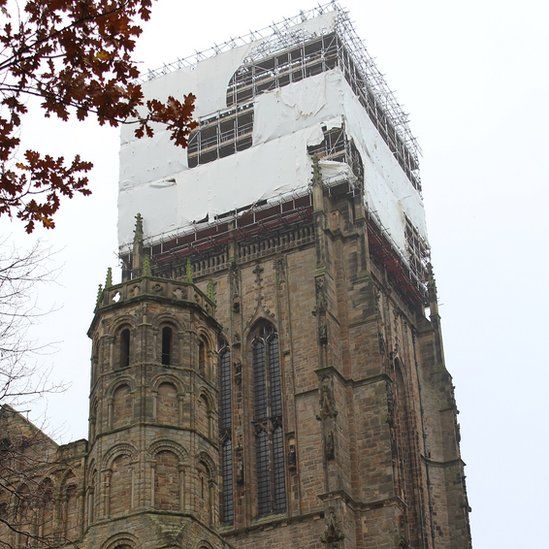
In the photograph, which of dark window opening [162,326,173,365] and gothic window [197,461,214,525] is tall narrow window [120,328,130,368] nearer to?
dark window opening [162,326,173,365]

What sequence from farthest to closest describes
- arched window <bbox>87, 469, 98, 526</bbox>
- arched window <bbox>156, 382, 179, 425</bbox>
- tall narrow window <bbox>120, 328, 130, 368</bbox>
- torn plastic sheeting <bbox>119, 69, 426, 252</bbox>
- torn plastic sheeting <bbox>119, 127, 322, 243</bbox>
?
torn plastic sheeting <bbox>119, 69, 426, 252</bbox>, torn plastic sheeting <bbox>119, 127, 322, 243</bbox>, tall narrow window <bbox>120, 328, 130, 368</bbox>, arched window <bbox>156, 382, 179, 425</bbox>, arched window <bbox>87, 469, 98, 526</bbox>

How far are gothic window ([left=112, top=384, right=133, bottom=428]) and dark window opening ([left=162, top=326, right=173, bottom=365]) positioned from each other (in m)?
1.34

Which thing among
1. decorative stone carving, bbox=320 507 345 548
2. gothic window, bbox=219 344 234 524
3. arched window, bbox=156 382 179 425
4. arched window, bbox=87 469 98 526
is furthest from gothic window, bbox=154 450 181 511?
gothic window, bbox=219 344 234 524

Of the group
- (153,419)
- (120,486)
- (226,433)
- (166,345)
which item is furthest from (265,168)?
(120,486)

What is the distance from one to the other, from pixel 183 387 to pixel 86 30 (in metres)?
23.4

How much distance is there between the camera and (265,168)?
197 ft

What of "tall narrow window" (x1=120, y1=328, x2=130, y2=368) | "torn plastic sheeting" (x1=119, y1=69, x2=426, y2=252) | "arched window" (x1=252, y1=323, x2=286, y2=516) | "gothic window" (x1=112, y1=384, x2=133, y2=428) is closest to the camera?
"gothic window" (x1=112, y1=384, x2=133, y2=428)

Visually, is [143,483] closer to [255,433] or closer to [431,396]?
[255,433]

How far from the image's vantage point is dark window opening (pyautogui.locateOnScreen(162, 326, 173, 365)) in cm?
3494

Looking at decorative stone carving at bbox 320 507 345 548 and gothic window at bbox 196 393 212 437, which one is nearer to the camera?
gothic window at bbox 196 393 212 437

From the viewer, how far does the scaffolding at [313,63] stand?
2504 inches

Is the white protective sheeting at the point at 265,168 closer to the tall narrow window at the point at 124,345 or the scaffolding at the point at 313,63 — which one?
the scaffolding at the point at 313,63

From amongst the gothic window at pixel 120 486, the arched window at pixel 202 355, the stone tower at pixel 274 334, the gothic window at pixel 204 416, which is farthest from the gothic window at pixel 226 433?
the gothic window at pixel 120 486

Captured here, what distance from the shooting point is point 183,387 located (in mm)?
34188
